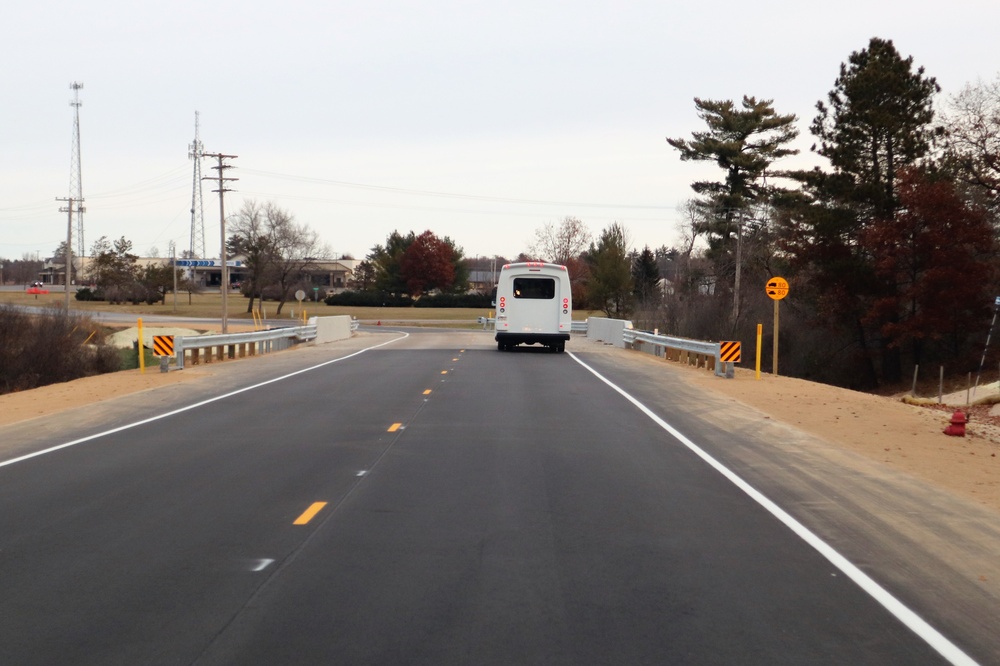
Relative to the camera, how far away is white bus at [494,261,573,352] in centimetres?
3675

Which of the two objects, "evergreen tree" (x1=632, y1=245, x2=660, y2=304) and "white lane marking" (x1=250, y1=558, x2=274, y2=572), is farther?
"evergreen tree" (x1=632, y1=245, x2=660, y2=304)

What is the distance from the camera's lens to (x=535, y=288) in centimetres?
3688

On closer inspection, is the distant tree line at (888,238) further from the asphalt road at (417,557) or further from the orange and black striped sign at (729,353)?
the asphalt road at (417,557)

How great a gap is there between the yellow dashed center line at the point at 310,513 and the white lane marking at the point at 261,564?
129 cm

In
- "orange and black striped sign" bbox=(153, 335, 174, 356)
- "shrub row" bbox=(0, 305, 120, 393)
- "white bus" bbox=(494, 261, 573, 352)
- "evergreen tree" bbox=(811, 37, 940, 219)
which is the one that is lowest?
"shrub row" bbox=(0, 305, 120, 393)

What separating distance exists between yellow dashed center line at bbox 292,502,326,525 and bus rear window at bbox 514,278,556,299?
90.4 ft

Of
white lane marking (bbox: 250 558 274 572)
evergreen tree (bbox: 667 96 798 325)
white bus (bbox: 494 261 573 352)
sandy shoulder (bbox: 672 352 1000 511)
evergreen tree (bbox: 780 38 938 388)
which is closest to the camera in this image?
white lane marking (bbox: 250 558 274 572)

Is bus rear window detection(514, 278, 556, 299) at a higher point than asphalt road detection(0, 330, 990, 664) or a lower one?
higher

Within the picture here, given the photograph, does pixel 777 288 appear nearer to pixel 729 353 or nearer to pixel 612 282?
pixel 729 353

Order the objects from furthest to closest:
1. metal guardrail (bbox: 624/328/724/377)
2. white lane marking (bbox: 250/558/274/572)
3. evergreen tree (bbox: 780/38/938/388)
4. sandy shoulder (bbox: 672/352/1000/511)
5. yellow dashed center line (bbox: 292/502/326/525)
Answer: evergreen tree (bbox: 780/38/938/388) → metal guardrail (bbox: 624/328/724/377) → sandy shoulder (bbox: 672/352/1000/511) → yellow dashed center line (bbox: 292/502/326/525) → white lane marking (bbox: 250/558/274/572)

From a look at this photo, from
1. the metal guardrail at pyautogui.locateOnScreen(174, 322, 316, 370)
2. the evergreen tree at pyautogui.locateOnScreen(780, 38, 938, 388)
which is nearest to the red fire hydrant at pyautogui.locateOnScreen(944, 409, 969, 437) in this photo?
the metal guardrail at pyautogui.locateOnScreen(174, 322, 316, 370)

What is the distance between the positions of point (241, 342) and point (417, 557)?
27.5 m

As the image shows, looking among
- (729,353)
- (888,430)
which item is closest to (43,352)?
(729,353)

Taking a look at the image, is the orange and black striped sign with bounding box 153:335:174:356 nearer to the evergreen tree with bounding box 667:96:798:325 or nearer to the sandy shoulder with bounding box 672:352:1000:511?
the sandy shoulder with bounding box 672:352:1000:511
